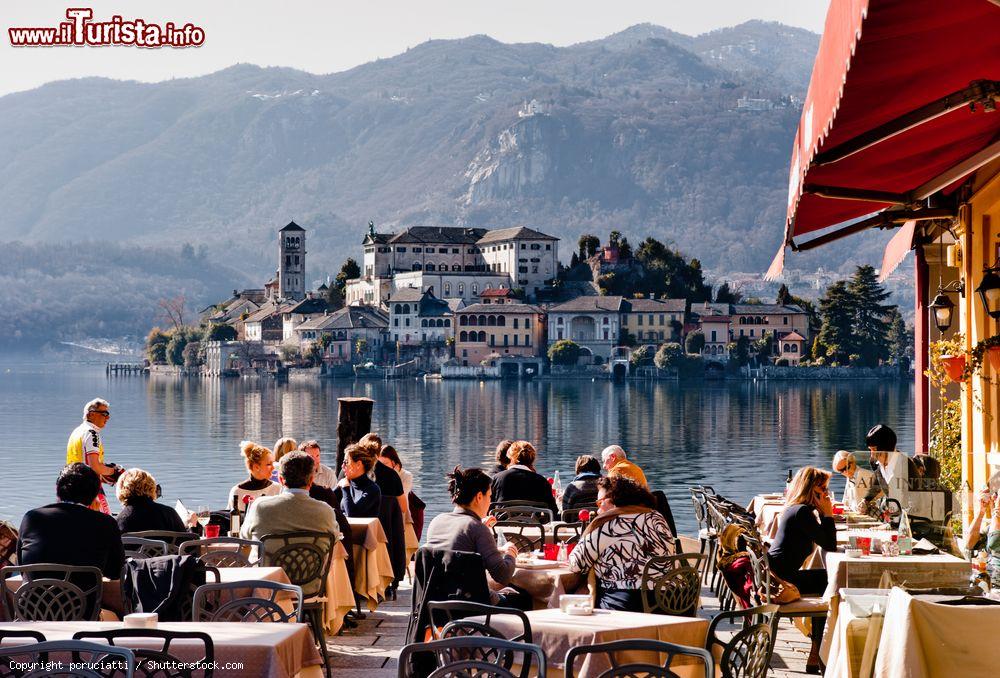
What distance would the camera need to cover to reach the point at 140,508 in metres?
6.24

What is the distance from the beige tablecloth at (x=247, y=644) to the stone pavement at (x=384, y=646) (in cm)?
183

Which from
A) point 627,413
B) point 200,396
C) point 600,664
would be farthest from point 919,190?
point 200,396

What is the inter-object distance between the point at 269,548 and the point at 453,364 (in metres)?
113

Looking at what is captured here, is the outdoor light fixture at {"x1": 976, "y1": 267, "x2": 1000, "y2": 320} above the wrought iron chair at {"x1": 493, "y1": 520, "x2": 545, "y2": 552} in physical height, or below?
above

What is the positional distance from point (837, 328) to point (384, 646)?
371ft

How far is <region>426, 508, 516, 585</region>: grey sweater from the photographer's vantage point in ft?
16.1

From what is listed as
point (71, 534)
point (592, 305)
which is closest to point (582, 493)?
point (71, 534)

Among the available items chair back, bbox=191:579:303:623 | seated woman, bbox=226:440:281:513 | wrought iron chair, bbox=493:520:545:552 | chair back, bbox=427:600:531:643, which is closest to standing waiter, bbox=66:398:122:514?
seated woman, bbox=226:440:281:513

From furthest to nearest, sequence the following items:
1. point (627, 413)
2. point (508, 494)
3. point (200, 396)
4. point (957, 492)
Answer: point (200, 396) < point (627, 413) < point (957, 492) < point (508, 494)

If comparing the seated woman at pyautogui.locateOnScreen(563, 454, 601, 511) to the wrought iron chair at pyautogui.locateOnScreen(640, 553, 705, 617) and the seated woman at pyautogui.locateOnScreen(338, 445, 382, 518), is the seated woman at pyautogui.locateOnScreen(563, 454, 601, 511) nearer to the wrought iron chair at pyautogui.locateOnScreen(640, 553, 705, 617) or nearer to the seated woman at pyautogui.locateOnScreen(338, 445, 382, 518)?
the seated woman at pyautogui.locateOnScreen(338, 445, 382, 518)

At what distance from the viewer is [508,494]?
848cm

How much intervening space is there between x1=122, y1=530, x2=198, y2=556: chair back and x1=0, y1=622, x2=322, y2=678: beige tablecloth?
1614mm

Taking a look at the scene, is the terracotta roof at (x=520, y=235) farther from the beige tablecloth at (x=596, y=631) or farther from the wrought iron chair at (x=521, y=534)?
the beige tablecloth at (x=596, y=631)

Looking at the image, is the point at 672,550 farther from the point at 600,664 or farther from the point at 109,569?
the point at 109,569
